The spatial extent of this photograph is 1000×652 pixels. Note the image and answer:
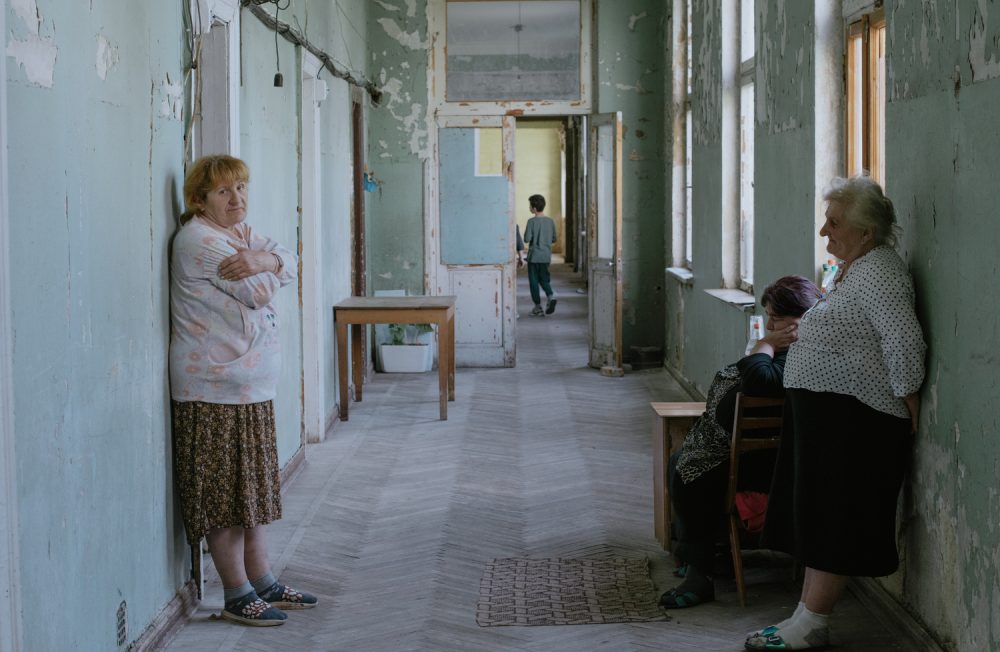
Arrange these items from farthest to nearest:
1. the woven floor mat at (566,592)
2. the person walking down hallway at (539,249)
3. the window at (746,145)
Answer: the person walking down hallway at (539,249), the window at (746,145), the woven floor mat at (566,592)

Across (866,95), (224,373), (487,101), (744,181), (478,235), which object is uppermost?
(487,101)

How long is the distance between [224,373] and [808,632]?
7.05ft

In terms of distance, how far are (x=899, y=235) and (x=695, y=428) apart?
1.09 metres

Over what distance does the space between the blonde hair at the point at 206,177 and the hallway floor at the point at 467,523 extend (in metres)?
1.51

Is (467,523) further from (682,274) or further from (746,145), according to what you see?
(682,274)

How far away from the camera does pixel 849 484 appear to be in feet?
12.6

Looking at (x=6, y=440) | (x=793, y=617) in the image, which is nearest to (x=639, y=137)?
(x=793, y=617)

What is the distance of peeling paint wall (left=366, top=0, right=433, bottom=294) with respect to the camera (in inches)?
422

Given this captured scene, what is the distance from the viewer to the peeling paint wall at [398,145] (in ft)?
35.2

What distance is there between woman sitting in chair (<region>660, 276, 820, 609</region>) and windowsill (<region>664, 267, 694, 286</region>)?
15.6ft

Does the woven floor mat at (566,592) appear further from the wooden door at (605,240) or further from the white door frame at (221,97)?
the wooden door at (605,240)

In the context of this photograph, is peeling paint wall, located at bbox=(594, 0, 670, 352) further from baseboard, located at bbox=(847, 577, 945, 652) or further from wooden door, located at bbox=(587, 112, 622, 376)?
baseboard, located at bbox=(847, 577, 945, 652)

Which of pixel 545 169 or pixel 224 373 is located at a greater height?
pixel 545 169

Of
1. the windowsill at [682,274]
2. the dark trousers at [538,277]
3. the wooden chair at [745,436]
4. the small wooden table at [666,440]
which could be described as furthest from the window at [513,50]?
the wooden chair at [745,436]
